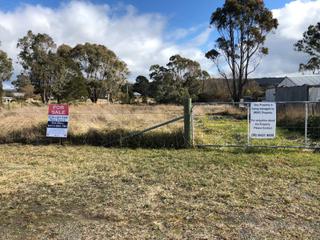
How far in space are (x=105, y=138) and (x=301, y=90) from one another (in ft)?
75.3

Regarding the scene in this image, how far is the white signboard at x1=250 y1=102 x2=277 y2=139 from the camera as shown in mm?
11227

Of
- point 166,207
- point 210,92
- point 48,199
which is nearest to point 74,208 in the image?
point 48,199

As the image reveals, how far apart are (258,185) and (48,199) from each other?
11.9 feet

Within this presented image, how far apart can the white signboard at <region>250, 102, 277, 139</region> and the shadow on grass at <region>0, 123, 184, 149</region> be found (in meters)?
2.16

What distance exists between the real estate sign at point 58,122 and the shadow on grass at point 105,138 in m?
0.34

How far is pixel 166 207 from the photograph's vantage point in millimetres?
5867

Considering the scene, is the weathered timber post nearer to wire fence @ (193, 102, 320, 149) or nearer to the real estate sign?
wire fence @ (193, 102, 320, 149)

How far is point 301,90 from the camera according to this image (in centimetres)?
3142

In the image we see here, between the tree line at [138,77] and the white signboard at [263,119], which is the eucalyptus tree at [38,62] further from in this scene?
the white signboard at [263,119]

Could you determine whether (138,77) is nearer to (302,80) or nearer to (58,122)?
(302,80)

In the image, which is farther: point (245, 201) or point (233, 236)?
point (245, 201)

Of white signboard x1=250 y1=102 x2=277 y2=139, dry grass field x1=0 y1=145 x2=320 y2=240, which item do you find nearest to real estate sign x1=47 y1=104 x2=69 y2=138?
dry grass field x1=0 y1=145 x2=320 y2=240

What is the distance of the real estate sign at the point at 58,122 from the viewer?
12656 millimetres

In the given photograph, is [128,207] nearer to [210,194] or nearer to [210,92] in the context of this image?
[210,194]
